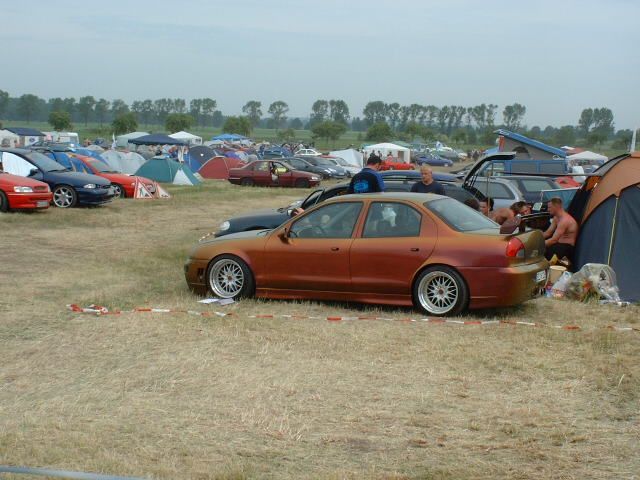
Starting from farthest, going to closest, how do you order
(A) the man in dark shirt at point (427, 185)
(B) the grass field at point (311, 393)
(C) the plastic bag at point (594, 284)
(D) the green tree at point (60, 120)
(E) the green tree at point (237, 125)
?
(E) the green tree at point (237, 125)
(D) the green tree at point (60, 120)
(A) the man in dark shirt at point (427, 185)
(C) the plastic bag at point (594, 284)
(B) the grass field at point (311, 393)

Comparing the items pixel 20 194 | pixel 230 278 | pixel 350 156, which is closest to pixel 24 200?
pixel 20 194

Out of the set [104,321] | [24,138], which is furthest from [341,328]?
[24,138]

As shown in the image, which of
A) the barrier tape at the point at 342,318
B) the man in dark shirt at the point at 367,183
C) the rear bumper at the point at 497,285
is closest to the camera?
the barrier tape at the point at 342,318

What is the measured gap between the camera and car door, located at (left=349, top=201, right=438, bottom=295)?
945cm

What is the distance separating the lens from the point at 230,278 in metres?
10.5

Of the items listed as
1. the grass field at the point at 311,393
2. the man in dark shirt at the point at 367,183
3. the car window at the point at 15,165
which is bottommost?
the grass field at the point at 311,393

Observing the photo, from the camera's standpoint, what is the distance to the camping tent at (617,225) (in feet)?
35.8

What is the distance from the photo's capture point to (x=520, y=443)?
5469 millimetres

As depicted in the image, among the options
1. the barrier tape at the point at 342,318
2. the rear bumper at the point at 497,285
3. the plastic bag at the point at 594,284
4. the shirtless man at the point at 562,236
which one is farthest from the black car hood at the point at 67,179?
the rear bumper at the point at 497,285

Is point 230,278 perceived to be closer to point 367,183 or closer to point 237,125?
point 367,183

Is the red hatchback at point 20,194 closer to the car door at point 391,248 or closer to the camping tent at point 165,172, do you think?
the car door at point 391,248

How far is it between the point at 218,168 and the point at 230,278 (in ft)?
109

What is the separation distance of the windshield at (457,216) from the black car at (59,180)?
14211 millimetres

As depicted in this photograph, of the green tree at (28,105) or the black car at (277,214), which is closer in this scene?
the black car at (277,214)
